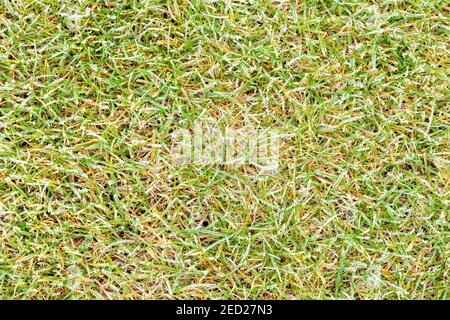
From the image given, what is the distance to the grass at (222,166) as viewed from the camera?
8.25ft

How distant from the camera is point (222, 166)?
2.57 metres

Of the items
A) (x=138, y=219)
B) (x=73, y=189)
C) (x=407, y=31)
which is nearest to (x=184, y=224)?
(x=138, y=219)

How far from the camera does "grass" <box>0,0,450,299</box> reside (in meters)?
2.52

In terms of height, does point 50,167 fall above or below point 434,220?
above

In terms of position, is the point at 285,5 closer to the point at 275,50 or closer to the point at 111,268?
the point at 275,50

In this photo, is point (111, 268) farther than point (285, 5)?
No

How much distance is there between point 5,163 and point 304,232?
58.7 inches

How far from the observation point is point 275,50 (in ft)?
8.63
